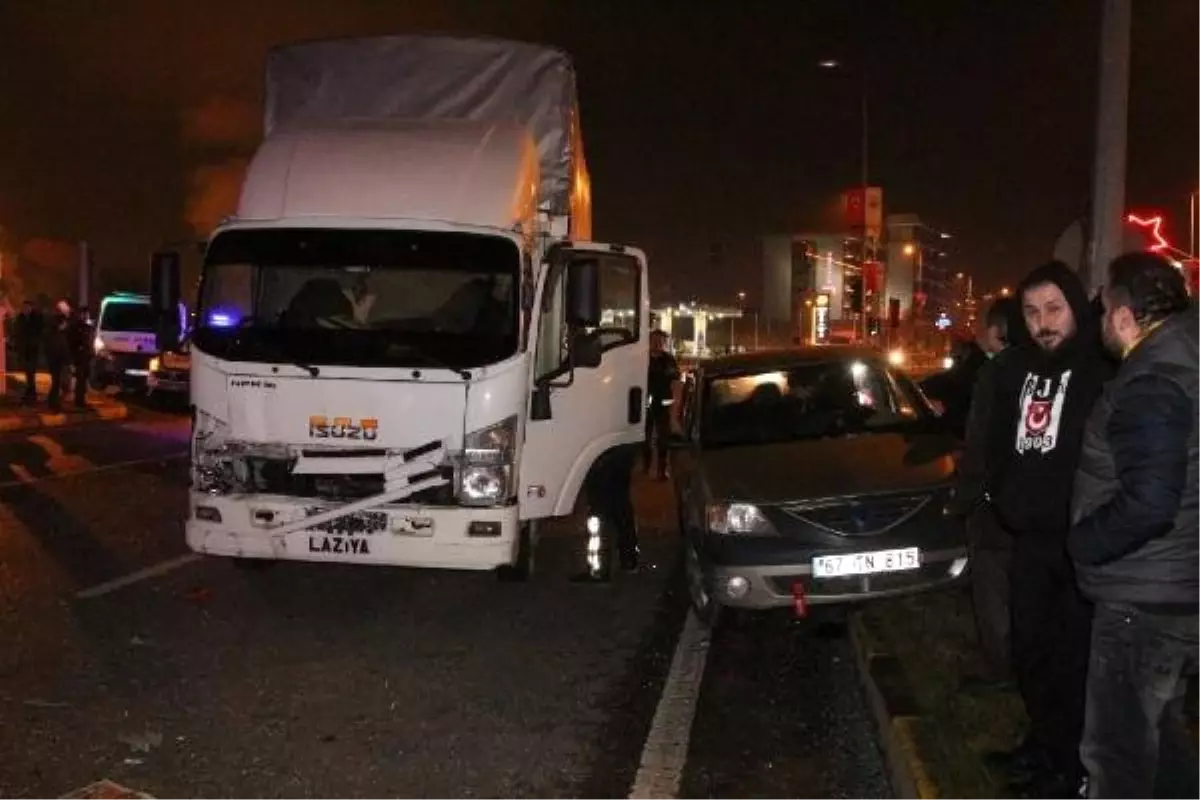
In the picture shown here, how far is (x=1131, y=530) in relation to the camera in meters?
3.18

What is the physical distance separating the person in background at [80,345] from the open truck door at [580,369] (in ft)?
54.0

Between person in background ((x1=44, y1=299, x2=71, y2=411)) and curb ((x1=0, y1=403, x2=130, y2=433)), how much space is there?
58cm

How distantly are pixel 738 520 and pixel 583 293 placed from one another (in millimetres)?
1726

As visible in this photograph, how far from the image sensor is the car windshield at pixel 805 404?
7.88m

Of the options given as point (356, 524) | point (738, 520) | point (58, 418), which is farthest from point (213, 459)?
point (58, 418)

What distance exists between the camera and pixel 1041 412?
422 centimetres

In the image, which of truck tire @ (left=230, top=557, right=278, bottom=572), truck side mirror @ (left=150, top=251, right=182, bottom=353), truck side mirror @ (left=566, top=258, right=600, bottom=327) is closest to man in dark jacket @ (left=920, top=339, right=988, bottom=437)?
truck side mirror @ (left=566, top=258, right=600, bottom=327)

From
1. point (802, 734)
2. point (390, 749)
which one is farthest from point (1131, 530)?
point (390, 749)

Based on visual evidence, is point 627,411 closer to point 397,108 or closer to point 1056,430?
point 397,108

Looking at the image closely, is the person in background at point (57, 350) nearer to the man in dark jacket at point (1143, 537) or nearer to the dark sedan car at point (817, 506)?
the dark sedan car at point (817, 506)

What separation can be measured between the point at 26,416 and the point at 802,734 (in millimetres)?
18134

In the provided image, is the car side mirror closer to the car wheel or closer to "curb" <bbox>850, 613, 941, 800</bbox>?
the car wheel

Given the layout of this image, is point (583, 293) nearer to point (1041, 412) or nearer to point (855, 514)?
point (855, 514)

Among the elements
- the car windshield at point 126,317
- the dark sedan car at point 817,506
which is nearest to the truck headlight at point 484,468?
the dark sedan car at point 817,506
